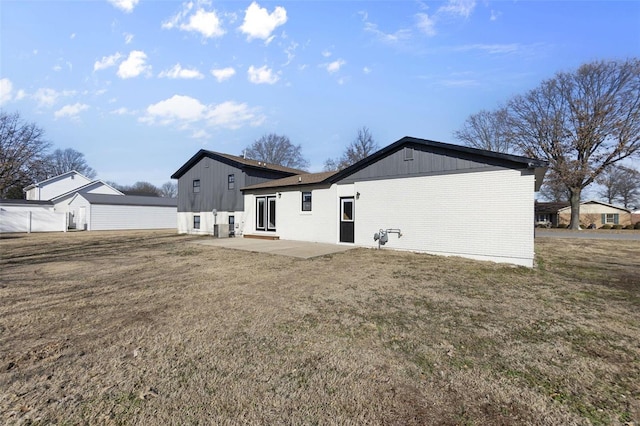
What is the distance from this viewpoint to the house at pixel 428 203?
9.41 m

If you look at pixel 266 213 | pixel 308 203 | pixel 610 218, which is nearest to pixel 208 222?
pixel 266 213

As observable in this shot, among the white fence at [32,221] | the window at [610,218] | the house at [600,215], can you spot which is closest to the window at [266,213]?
the white fence at [32,221]

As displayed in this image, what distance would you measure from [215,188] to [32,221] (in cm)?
2065

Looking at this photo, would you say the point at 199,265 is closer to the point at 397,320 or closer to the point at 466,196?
the point at 397,320

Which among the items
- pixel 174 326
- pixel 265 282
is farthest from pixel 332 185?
pixel 174 326

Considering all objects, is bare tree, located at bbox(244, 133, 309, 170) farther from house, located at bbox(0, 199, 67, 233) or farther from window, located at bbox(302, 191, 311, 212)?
window, located at bbox(302, 191, 311, 212)

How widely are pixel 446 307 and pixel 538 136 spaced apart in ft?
106

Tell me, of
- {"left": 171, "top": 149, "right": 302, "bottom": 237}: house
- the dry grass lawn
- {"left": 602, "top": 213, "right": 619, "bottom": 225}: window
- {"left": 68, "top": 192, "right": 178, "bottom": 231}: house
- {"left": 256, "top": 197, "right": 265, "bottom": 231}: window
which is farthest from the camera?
{"left": 602, "top": 213, "right": 619, "bottom": 225}: window

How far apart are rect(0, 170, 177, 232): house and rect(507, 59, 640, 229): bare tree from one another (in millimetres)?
38183

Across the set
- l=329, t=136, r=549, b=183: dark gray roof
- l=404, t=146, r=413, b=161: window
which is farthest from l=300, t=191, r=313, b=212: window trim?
l=404, t=146, r=413, b=161: window

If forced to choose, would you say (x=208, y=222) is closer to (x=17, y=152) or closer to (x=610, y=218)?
(x=17, y=152)

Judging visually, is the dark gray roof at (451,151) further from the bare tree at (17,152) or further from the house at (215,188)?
the bare tree at (17,152)

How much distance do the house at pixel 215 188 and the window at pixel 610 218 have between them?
155 ft

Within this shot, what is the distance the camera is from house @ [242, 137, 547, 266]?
9.41 meters
